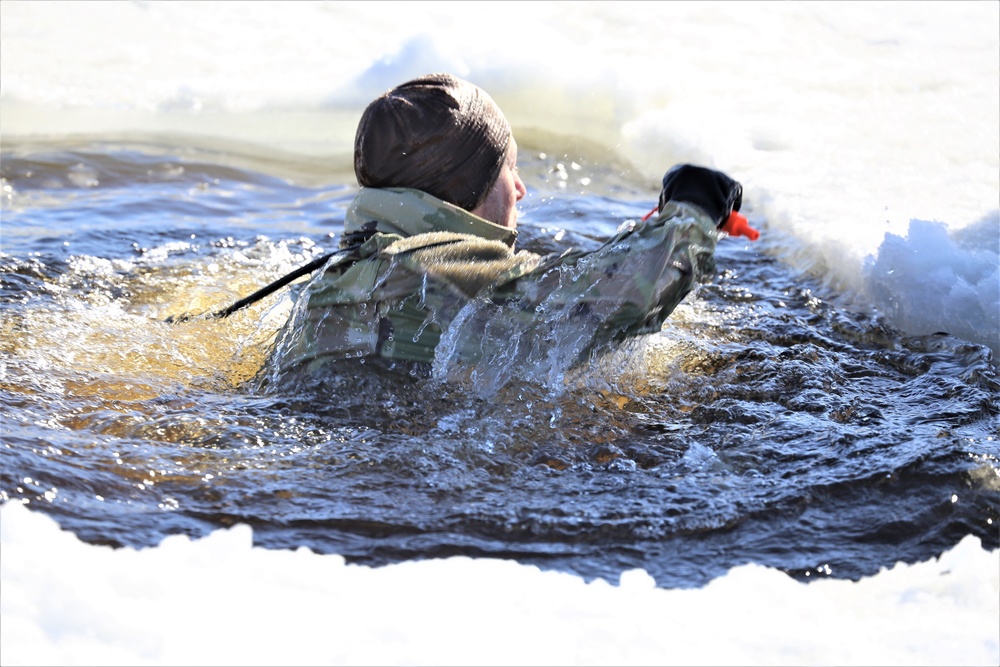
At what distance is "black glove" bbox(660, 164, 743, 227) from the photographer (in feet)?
9.18

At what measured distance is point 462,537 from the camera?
2393 mm

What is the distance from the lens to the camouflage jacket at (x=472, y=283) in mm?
2717

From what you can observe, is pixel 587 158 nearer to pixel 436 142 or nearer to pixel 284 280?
pixel 436 142

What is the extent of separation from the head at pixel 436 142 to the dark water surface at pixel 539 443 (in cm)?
52

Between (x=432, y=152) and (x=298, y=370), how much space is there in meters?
0.69

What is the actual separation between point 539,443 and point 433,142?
33.2 inches

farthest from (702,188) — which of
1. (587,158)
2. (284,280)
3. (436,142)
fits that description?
(587,158)

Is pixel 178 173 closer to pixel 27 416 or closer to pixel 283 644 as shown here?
pixel 27 416

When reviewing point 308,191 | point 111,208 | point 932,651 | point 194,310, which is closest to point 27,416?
point 194,310

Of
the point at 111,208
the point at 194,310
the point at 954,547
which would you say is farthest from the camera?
the point at 111,208

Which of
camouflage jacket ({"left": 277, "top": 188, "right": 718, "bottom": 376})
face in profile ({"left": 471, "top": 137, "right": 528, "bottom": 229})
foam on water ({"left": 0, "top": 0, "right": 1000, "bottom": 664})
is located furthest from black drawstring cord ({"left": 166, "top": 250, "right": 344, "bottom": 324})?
foam on water ({"left": 0, "top": 0, "right": 1000, "bottom": 664})

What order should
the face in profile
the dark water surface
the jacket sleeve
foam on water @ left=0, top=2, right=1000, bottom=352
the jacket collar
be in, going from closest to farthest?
the dark water surface < the jacket sleeve < the jacket collar < the face in profile < foam on water @ left=0, top=2, right=1000, bottom=352

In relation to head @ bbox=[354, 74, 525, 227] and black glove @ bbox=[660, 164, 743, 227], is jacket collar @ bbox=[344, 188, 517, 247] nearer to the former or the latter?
head @ bbox=[354, 74, 525, 227]

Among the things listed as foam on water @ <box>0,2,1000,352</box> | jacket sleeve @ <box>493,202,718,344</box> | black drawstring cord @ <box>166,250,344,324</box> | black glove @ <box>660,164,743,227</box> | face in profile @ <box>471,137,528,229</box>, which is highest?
foam on water @ <box>0,2,1000,352</box>
